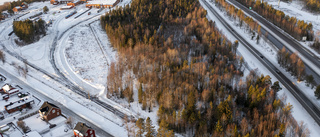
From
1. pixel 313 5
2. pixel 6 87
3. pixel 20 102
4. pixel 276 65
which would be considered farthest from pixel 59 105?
pixel 313 5

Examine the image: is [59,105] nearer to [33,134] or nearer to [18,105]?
[18,105]

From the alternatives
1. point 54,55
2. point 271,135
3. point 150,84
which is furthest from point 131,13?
point 271,135

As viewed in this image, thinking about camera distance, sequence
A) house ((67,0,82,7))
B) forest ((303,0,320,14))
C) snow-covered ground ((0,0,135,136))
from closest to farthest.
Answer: snow-covered ground ((0,0,135,136)) < forest ((303,0,320,14)) < house ((67,0,82,7))

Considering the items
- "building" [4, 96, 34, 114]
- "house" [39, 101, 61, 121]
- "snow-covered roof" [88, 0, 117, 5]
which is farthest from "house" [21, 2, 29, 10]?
"house" [39, 101, 61, 121]

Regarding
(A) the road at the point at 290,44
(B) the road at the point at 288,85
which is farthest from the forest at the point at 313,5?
(B) the road at the point at 288,85

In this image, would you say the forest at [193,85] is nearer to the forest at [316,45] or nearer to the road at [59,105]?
the road at [59,105]

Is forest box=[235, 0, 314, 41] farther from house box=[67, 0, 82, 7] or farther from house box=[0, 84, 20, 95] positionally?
house box=[67, 0, 82, 7]
